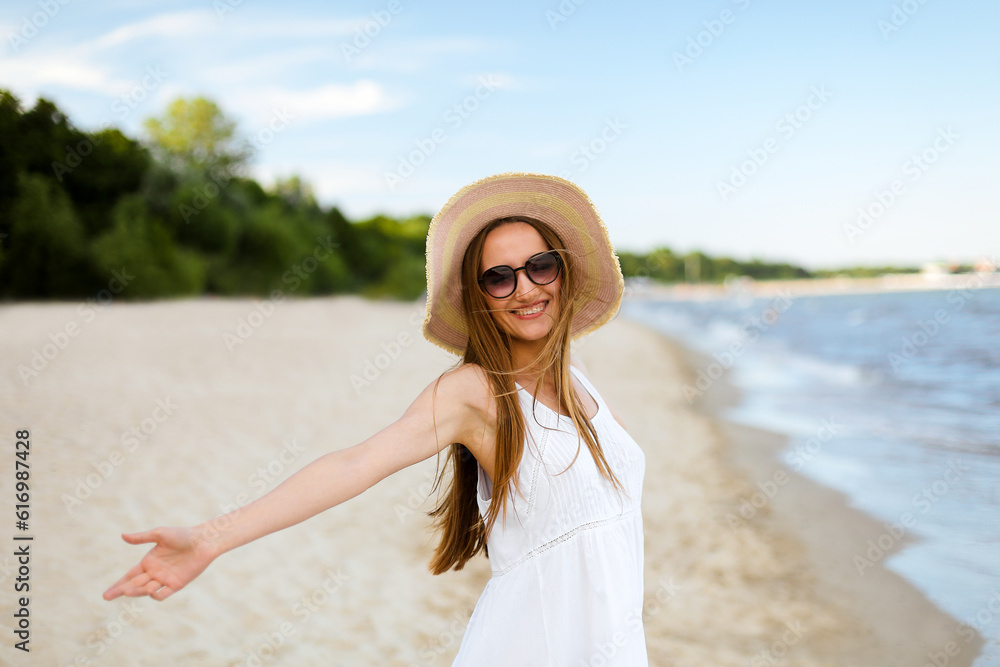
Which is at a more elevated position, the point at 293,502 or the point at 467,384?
the point at 467,384

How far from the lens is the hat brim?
1.91 meters

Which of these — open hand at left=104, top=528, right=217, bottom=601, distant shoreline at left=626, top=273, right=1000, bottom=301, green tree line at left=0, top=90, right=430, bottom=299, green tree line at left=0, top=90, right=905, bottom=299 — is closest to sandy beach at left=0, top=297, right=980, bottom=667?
open hand at left=104, top=528, right=217, bottom=601

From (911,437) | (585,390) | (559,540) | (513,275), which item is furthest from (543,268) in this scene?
(911,437)

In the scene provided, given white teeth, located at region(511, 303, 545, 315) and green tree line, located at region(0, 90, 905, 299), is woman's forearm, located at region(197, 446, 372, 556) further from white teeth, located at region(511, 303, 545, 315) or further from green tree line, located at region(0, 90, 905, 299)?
green tree line, located at region(0, 90, 905, 299)

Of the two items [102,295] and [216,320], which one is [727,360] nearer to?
[216,320]

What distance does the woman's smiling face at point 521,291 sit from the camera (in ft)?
5.90

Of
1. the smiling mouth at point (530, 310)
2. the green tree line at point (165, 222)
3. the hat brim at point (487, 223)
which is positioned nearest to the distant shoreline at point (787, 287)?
the green tree line at point (165, 222)

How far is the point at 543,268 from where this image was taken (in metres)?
1.83

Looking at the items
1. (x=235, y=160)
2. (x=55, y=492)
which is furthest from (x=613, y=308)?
(x=235, y=160)

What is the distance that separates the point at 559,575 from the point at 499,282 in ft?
2.33

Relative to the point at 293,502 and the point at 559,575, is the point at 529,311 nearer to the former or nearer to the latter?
the point at 559,575

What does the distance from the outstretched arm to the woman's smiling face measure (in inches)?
9.0

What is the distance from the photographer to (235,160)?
1784 inches

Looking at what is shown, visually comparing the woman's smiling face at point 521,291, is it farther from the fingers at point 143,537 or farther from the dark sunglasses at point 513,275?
the fingers at point 143,537
